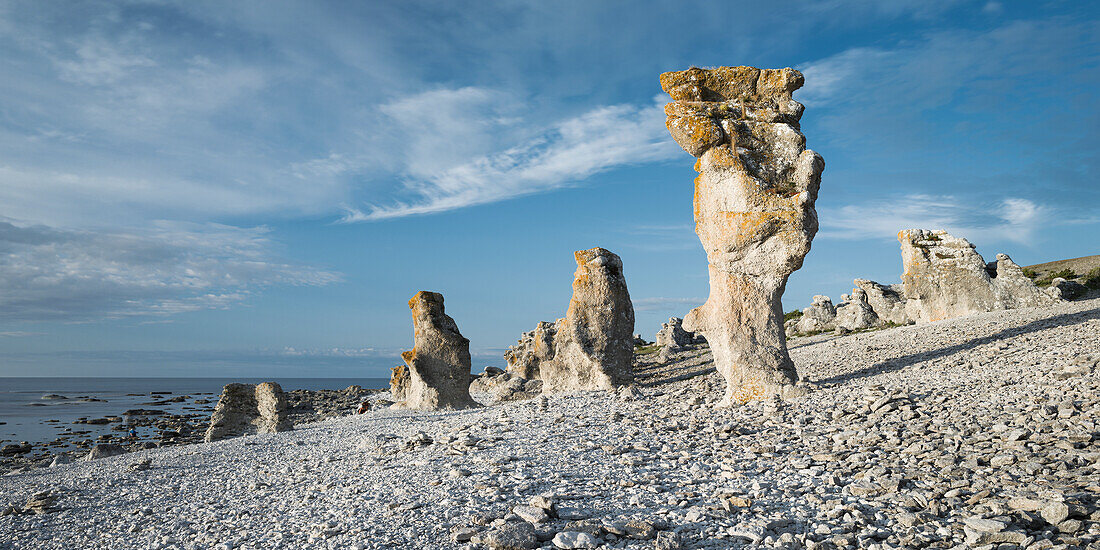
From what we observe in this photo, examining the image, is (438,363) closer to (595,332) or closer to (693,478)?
(595,332)

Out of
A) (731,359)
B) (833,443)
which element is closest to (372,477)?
(833,443)

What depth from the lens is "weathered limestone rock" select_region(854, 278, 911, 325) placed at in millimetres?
26625

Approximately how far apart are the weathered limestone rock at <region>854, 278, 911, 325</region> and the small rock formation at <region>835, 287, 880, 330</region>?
26 centimetres

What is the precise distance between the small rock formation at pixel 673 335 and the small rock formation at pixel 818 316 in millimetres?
6855

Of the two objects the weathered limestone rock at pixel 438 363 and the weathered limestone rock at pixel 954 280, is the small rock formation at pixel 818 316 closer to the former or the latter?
the weathered limestone rock at pixel 954 280

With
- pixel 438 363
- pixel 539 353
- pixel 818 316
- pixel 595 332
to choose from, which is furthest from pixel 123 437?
pixel 818 316

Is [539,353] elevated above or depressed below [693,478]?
above

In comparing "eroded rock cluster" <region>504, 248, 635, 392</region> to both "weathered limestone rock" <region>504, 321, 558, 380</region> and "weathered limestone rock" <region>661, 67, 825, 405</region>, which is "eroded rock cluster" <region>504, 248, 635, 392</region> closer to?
"weathered limestone rock" <region>661, 67, 825, 405</region>

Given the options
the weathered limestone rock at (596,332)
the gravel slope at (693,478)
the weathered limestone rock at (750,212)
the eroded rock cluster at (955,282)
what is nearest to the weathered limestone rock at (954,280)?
the eroded rock cluster at (955,282)

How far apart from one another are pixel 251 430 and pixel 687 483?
16264 millimetres

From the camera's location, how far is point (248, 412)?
19203mm

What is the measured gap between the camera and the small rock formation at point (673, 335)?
3694 cm

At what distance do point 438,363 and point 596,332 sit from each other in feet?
18.2

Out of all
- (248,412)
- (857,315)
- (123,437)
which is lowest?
(123,437)
